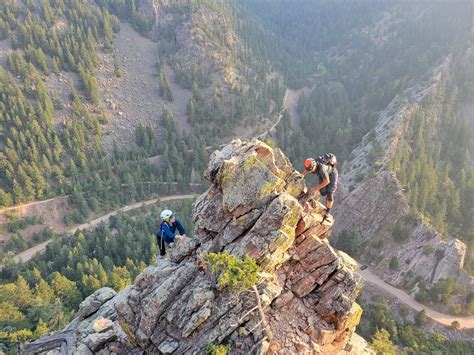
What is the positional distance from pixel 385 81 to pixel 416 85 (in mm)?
24865

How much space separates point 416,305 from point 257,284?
6121 cm

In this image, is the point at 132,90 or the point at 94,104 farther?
the point at 132,90

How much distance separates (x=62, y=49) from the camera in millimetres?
139250

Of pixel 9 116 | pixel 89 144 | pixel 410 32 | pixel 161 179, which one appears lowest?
pixel 161 179

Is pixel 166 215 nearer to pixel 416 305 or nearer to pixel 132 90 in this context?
pixel 416 305

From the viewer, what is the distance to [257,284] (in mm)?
26438

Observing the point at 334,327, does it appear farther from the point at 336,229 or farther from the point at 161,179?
the point at 161,179

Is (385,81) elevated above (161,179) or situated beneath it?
elevated above

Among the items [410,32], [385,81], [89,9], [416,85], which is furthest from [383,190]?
[89,9]

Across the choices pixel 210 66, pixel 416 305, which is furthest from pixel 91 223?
pixel 210 66

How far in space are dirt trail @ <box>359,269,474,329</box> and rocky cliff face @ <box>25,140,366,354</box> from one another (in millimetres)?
50343

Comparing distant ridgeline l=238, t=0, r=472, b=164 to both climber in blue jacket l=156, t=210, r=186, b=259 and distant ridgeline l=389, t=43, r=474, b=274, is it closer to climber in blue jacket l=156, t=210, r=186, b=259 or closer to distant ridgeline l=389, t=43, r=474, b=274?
distant ridgeline l=389, t=43, r=474, b=274

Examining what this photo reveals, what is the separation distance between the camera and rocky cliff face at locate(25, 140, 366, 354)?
84.8 feet

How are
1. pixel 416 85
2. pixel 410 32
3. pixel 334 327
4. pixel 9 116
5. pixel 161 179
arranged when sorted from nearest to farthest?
1. pixel 334 327
2. pixel 9 116
3. pixel 161 179
4. pixel 416 85
5. pixel 410 32
